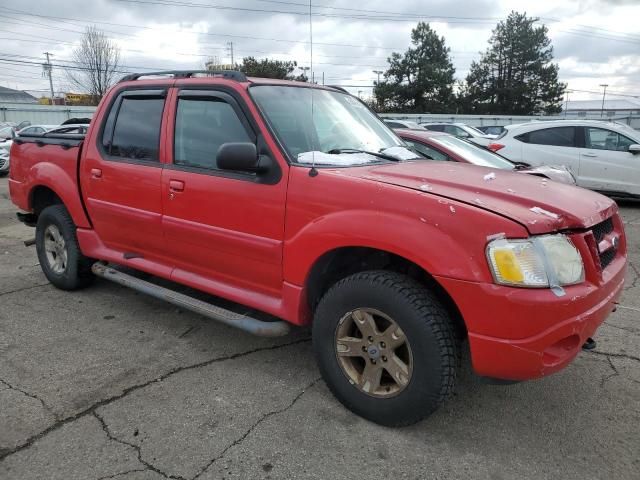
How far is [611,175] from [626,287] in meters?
5.49

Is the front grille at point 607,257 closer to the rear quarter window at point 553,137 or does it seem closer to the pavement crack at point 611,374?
the pavement crack at point 611,374

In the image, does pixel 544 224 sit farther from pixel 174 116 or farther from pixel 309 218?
pixel 174 116

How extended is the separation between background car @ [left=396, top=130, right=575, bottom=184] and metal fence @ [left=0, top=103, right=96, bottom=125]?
83.5 ft

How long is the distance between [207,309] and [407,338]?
145 cm

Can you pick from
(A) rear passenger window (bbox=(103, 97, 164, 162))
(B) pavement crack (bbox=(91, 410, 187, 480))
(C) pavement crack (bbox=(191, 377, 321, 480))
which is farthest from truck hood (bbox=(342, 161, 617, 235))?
(B) pavement crack (bbox=(91, 410, 187, 480))

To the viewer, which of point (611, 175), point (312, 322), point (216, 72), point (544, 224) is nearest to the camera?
point (544, 224)

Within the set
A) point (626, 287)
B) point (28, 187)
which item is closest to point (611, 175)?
point (626, 287)

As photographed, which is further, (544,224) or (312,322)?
(312,322)

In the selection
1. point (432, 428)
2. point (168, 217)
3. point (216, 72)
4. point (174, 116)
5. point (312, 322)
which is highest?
point (216, 72)

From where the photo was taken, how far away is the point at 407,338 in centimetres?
258

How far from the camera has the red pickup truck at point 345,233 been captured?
7.83 ft

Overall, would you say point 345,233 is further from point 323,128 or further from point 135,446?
point 135,446

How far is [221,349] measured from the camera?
3754mm

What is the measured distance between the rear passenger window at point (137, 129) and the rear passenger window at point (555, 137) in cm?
857
